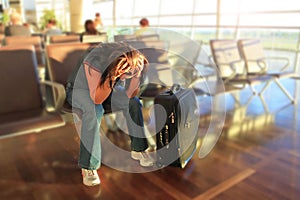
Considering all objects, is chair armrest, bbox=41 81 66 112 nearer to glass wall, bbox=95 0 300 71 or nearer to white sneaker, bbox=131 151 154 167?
white sneaker, bbox=131 151 154 167

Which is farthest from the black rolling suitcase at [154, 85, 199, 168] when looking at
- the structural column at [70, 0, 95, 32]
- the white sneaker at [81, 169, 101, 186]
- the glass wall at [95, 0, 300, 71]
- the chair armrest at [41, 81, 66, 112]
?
the structural column at [70, 0, 95, 32]

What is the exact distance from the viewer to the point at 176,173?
1.98 m

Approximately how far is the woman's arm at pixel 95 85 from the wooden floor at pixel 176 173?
0.62 m

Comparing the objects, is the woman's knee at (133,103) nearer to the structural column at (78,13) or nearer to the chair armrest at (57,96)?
the chair armrest at (57,96)

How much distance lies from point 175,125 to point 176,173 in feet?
1.17

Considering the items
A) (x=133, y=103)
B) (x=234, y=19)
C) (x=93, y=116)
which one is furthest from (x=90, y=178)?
(x=234, y=19)

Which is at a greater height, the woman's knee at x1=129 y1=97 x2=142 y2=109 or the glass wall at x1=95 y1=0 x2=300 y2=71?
the glass wall at x1=95 y1=0 x2=300 y2=71

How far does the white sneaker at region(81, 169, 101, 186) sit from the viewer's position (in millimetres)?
1822

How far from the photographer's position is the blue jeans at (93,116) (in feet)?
5.56

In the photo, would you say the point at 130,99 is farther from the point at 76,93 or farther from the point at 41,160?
the point at 41,160

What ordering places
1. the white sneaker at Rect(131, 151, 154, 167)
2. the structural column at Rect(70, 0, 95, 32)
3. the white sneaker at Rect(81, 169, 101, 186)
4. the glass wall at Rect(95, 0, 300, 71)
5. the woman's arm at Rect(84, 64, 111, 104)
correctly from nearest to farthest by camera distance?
1. the woman's arm at Rect(84, 64, 111, 104)
2. the white sneaker at Rect(81, 169, 101, 186)
3. the white sneaker at Rect(131, 151, 154, 167)
4. the glass wall at Rect(95, 0, 300, 71)
5. the structural column at Rect(70, 0, 95, 32)

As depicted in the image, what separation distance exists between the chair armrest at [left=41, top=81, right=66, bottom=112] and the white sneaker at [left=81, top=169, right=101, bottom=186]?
0.49 m

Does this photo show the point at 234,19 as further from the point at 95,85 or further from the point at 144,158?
the point at 95,85

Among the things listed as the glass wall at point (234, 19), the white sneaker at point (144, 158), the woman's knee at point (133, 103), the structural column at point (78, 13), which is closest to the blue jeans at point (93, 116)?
the woman's knee at point (133, 103)
